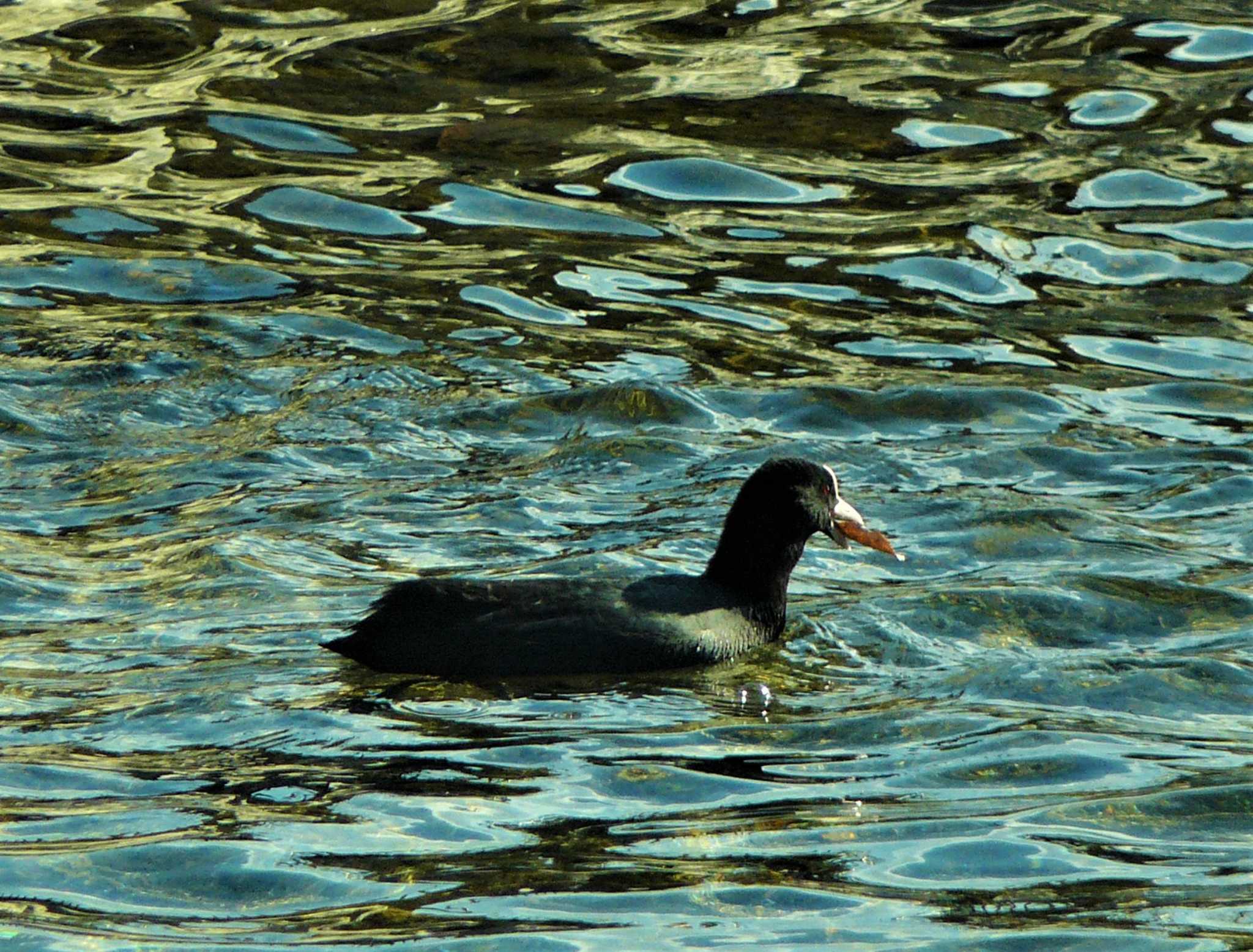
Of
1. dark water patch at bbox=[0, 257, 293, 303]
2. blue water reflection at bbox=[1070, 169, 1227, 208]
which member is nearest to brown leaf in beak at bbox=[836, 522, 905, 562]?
dark water patch at bbox=[0, 257, 293, 303]

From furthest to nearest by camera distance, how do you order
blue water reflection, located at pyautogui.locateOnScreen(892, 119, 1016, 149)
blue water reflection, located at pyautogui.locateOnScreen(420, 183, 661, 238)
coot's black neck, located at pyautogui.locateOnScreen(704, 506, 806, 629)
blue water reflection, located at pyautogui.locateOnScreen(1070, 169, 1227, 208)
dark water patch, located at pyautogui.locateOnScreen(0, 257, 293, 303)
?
blue water reflection, located at pyautogui.locateOnScreen(892, 119, 1016, 149), blue water reflection, located at pyautogui.locateOnScreen(1070, 169, 1227, 208), blue water reflection, located at pyautogui.locateOnScreen(420, 183, 661, 238), dark water patch, located at pyautogui.locateOnScreen(0, 257, 293, 303), coot's black neck, located at pyautogui.locateOnScreen(704, 506, 806, 629)

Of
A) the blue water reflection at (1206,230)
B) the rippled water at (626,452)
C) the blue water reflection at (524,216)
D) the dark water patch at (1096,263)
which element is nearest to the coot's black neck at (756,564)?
the rippled water at (626,452)

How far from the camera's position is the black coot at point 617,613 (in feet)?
27.5

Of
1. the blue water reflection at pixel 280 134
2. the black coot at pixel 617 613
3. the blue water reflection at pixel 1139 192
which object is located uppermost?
the blue water reflection at pixel 280 134

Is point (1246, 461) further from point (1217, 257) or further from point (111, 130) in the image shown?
point (111, 130)

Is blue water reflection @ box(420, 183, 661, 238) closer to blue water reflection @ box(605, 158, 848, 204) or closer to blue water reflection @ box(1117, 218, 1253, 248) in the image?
blue water reflection @ box(605, 158, 848, 204)

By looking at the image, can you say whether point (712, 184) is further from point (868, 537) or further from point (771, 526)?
point (771, 526)

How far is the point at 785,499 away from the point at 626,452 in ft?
7.75

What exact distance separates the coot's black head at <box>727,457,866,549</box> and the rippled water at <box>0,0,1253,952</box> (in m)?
0.50

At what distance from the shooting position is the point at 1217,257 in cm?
1505

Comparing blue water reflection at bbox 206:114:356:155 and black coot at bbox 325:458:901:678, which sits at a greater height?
blue water reflection at bbox 206:114:356:155

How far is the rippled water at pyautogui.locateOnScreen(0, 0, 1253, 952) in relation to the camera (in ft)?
21.1

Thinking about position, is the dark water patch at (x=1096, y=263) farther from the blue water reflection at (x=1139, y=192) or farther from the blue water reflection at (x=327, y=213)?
the blue water reflection at (x=327, y=213)

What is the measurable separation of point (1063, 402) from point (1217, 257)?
10.2ft
